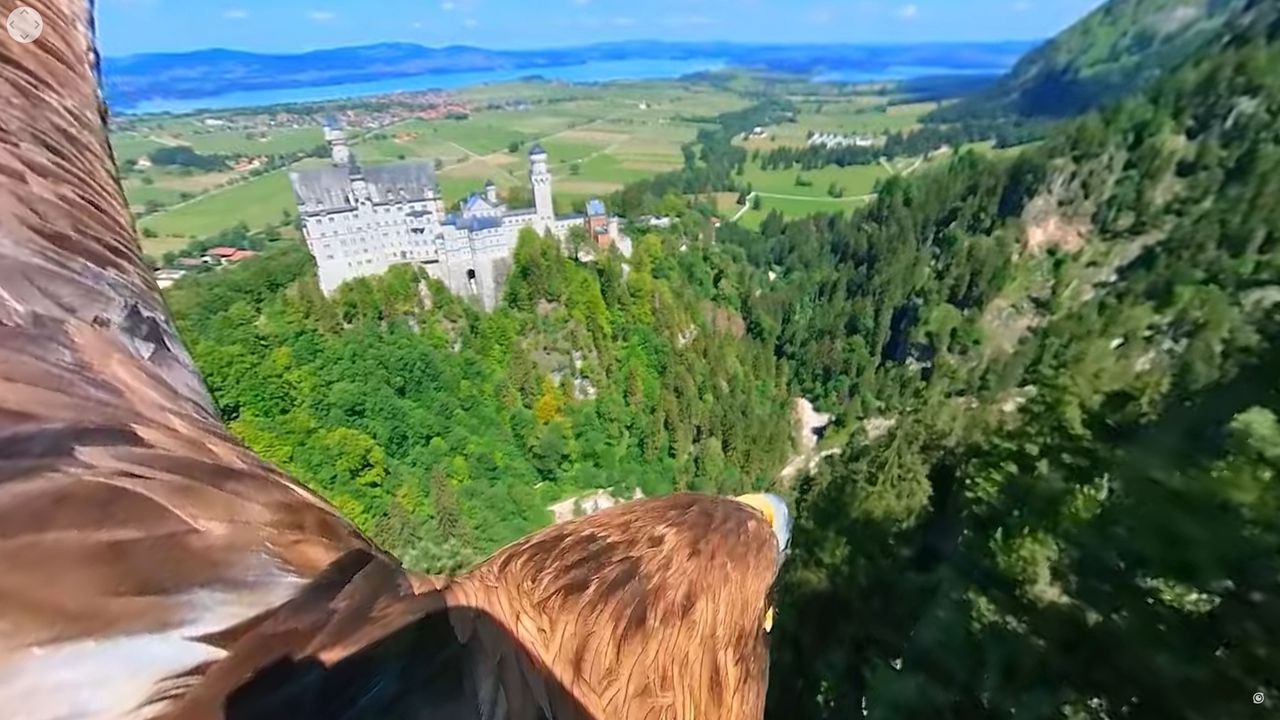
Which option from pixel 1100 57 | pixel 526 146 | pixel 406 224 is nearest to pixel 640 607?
pixel 406 224

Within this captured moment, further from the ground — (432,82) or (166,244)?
(432,82)

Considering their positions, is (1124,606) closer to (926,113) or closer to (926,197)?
(926,197)

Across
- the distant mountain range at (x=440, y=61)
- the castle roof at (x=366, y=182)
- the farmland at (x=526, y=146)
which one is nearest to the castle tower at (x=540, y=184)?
the farmland at (x=526, y=146)

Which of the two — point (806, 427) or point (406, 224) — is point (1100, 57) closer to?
point (806, 427)

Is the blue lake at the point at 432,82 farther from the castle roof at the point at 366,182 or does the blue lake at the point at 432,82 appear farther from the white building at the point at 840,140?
the white building at the point at 840,140

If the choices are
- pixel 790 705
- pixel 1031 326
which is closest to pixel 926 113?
pixel 1031 326

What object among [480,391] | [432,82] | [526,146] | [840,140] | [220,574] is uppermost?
[220,574]

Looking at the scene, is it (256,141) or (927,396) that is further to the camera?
(256,141)
